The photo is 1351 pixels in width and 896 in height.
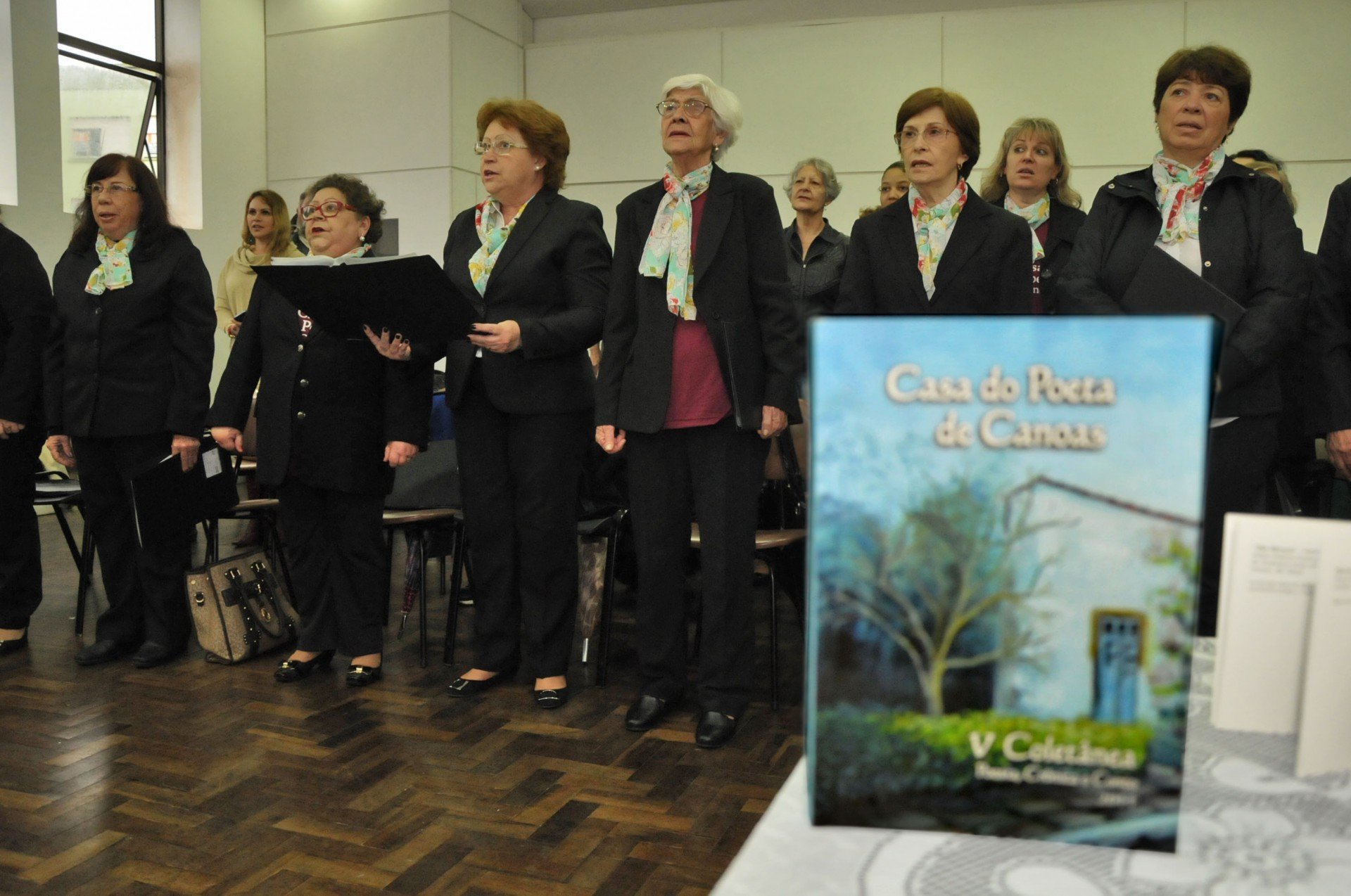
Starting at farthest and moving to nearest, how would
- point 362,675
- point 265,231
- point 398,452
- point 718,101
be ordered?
point 265,231, point 362,675, point 398,452, point 718,101

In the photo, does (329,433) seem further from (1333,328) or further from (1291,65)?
(1291,65)

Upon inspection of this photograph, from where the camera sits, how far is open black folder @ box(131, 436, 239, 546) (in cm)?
329

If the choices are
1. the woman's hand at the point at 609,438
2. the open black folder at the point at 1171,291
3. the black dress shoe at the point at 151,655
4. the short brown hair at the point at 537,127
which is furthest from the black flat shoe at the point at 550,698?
the open black folder at the point at 1171,291

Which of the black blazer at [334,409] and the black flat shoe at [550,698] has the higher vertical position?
the black blazer at [334,409]

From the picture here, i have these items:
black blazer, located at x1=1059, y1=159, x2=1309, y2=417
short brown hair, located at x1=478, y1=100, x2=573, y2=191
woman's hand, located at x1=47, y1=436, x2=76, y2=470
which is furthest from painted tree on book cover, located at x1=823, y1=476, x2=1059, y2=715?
woman's hand, located at x1=47, y1=436, x2=76, y2=470

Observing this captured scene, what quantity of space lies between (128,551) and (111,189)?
1.12 metres

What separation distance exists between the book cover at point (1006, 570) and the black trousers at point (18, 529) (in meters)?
3.65

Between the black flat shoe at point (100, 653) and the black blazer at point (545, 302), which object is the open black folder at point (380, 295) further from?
the black flat shoe at point (100, 653)

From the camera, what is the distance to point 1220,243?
225cm

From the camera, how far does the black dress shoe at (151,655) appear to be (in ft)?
10.9

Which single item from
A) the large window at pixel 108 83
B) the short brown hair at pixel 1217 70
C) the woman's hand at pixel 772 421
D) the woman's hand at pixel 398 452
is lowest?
the woman's hand at pixel 398 452

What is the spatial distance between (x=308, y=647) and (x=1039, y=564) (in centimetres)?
304

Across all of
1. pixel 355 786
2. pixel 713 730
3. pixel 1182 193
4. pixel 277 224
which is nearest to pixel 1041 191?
pixel 1182 193

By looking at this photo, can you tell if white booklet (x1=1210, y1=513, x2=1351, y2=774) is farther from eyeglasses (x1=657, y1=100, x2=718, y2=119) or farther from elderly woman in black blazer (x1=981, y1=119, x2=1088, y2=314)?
elderly woman in black blazer (x1=981, y1=119, x2=1088, y2=314)
